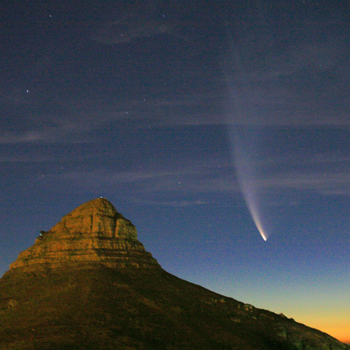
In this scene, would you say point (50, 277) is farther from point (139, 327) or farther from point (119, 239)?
point (139, 327)

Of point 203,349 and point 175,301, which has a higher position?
point 175,301

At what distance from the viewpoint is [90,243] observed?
111125mm

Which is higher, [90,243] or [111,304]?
[90,243]

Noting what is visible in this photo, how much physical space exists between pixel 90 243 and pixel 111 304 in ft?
79.6

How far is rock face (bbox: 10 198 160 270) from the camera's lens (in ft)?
355

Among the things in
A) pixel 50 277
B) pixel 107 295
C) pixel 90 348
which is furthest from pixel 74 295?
pixel 90 348

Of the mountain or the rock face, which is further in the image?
the rock face

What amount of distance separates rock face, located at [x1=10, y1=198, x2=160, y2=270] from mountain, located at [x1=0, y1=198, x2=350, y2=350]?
10.0 inches

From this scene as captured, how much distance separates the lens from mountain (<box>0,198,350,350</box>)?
78500mm

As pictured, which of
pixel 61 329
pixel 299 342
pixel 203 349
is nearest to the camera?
pixel 61 329

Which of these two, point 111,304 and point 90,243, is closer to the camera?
point 111,304

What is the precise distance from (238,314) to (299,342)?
50.5ft

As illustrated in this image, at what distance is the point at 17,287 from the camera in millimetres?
100688

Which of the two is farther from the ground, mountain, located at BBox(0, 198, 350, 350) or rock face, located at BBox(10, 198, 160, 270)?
rock face, located at BBox(10, 198, 160, 270)
